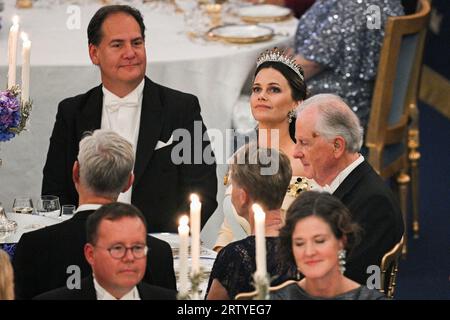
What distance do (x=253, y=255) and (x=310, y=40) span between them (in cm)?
301

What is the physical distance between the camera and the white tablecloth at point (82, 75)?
6887 mm

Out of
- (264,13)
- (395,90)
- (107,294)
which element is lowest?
(107,294)

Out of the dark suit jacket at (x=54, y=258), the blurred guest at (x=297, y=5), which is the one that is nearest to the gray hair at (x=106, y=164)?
the dark suit jacket at (x=54, y=258)

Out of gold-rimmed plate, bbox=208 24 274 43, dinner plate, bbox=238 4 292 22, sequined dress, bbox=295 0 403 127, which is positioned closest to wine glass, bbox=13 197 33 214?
gold-rimmed plate, bbox=208 24 274 43

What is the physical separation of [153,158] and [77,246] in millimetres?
1105

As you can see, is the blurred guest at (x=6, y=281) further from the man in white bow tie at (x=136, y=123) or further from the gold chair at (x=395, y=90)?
the gold chair at (x=395, y=90)

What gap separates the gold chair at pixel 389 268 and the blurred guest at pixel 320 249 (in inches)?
34.3

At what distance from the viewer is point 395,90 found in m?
7.36

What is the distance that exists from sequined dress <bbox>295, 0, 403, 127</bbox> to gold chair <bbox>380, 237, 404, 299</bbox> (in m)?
2.45

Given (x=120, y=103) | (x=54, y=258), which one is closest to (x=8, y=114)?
(x=120, y=103)

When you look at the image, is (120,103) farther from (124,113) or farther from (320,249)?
(320,249)

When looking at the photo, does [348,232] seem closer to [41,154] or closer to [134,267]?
[134,267]

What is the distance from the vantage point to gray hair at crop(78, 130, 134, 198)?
4609 millimetres

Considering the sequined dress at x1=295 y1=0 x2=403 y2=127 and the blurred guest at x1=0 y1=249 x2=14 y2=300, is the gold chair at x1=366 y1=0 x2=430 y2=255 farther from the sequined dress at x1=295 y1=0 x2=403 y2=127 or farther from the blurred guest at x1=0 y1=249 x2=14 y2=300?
the blurred guest at x1=0 y1=249 x2=14 y2=300
